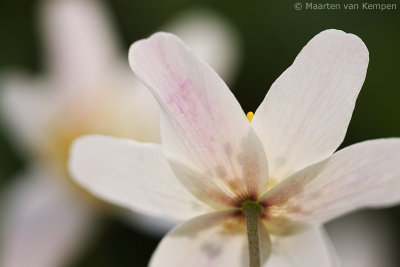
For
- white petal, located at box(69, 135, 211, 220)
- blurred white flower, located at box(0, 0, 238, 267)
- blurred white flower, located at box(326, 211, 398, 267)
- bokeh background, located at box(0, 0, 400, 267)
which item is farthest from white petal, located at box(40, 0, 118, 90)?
white petal, located at box(69, 135, 211, 220)

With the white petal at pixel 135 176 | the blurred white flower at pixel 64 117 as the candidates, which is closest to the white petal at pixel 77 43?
the blurred white flower at pixel 64 117

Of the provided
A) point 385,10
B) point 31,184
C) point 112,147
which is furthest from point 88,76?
point 112,147

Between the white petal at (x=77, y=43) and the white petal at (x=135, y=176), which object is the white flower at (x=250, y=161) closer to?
the white petal at (x=135, y=176)

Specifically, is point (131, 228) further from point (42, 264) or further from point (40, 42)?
point (40, 42)

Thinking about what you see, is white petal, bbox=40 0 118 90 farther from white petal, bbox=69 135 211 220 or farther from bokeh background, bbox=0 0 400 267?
white petal, bbox=69 135 211 220

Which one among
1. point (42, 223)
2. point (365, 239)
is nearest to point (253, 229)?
point (365, 239)

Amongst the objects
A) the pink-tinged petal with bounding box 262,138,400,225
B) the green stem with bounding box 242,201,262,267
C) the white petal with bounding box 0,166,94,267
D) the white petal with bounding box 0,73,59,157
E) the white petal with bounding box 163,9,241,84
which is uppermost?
the pink-tinged petal with bounding box 262,138,400,225

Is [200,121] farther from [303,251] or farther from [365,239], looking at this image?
[365,239]
